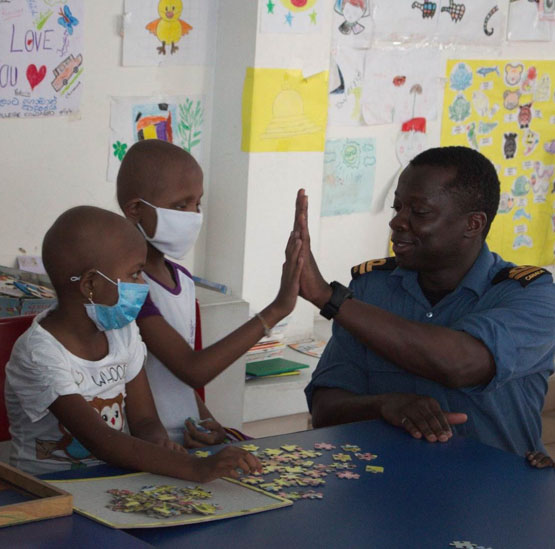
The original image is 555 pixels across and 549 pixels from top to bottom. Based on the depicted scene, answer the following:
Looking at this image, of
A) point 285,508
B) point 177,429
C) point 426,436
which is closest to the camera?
point 285,508

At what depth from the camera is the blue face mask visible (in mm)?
2145

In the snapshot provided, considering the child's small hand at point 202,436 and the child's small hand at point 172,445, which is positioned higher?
the child's small hand at point 172,445

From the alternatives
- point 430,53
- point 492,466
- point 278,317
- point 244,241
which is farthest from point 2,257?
point 430,53

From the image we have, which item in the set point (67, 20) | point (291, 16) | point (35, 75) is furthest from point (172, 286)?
point (291, 16)

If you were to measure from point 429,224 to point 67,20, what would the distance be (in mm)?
1652

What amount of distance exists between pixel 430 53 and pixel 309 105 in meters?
1.02

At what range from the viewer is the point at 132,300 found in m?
2.19

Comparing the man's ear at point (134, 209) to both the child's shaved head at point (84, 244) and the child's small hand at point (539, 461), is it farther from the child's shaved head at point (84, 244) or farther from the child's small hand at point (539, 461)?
the child's small hand at point (539, 461)

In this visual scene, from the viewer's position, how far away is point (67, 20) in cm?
354

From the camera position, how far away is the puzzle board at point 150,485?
5.37 feet

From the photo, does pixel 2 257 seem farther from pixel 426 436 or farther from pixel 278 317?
pixel 426 436

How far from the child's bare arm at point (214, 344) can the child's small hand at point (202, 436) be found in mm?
112

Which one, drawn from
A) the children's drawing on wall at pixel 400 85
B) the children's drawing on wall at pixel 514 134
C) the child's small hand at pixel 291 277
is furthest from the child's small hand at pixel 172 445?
the children's drawing on wall at pixel 514 134

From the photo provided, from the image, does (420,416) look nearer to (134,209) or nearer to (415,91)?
(134,209)
